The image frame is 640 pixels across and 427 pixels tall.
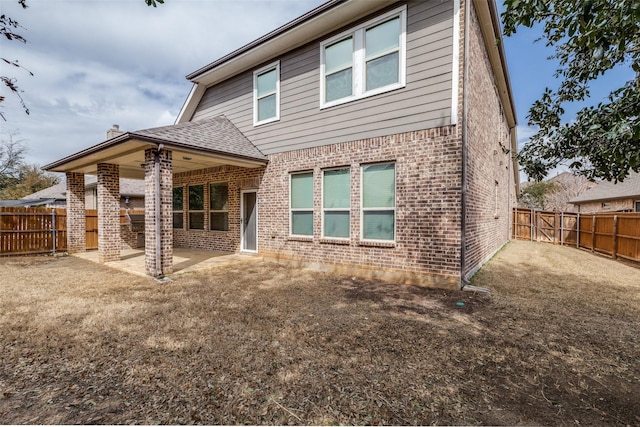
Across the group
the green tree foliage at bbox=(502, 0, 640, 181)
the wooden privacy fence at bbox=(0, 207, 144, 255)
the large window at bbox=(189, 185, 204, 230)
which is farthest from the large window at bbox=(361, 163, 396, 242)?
the wooden privacy fence at bbox=(0, 207, 144, 255)

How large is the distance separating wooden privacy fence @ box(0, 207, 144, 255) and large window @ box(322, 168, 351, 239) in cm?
993

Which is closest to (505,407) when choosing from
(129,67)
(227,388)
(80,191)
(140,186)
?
(227,388)

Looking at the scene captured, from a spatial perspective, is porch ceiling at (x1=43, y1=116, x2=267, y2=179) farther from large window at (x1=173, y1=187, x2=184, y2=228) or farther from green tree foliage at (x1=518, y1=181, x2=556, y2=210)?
green tree foliage at (x1=518, y1=181, x2=556, y2=210)

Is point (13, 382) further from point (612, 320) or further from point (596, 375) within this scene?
point (612, 320)

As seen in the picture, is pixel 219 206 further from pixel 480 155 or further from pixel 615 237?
pixel 615 237

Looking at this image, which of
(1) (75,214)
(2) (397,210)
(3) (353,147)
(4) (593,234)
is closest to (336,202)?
(3) (353,147)

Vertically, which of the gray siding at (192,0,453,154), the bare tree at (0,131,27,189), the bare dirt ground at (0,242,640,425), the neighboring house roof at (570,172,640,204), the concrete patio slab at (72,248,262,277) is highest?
the bare tree at (0,131,27,189)

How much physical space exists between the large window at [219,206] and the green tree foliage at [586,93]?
8766 mm

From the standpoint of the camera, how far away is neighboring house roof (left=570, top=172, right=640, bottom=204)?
19.9 meters

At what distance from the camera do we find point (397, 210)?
21.6 feet

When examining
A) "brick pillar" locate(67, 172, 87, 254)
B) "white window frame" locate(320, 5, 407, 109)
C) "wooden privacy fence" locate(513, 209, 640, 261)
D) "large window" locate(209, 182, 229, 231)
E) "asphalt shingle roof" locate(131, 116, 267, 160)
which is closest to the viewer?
"white window frame" locate(320, 5, 407, 109)

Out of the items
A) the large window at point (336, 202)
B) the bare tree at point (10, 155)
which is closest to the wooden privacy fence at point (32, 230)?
the large window at point (336, 202)

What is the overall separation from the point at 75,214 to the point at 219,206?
5277 millimetres

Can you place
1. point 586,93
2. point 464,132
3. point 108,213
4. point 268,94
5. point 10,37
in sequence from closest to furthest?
1. point 10,37
2. point 586,93
3. point 464,132
4. point 108,213
5. point 268,94
